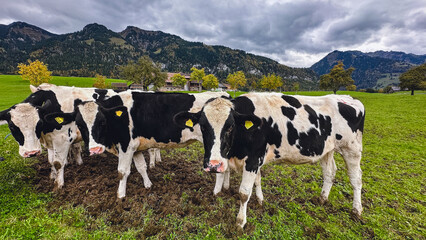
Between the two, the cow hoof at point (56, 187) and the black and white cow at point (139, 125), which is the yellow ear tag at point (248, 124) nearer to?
the black and white cow at point (139, 125)

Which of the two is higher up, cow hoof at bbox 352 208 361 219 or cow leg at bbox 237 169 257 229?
cow leg at bbox 237 169 257 229

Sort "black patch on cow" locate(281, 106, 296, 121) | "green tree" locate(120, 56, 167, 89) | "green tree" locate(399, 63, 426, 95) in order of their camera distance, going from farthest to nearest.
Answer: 1. "green tree" locate(120, 56, 167, 89)
2. "green tree" locate(399, 63, 426, 95)
3. "black patch on cow" locate(281, 106, 296, 121)

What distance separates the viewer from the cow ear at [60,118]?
4254 mm

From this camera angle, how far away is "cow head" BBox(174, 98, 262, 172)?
298 centimetres

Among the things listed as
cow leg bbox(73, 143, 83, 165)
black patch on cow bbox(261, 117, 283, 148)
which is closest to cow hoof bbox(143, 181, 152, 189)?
cow leg bbox(73, 143, 83, 165)

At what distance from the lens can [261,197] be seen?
448 cm

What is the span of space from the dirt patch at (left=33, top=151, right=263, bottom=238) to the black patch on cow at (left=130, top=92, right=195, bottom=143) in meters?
1.49

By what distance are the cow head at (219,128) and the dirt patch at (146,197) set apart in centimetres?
167

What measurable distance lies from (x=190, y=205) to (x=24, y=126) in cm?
426

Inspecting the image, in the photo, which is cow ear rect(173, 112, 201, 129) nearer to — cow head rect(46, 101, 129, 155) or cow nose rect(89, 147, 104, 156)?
cow head rect(46, 101, 129, 155)

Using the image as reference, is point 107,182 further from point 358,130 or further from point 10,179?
point 358,130

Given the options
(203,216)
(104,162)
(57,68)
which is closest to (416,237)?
(203,216)

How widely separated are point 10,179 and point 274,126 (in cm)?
685

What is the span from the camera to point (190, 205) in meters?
4.29
